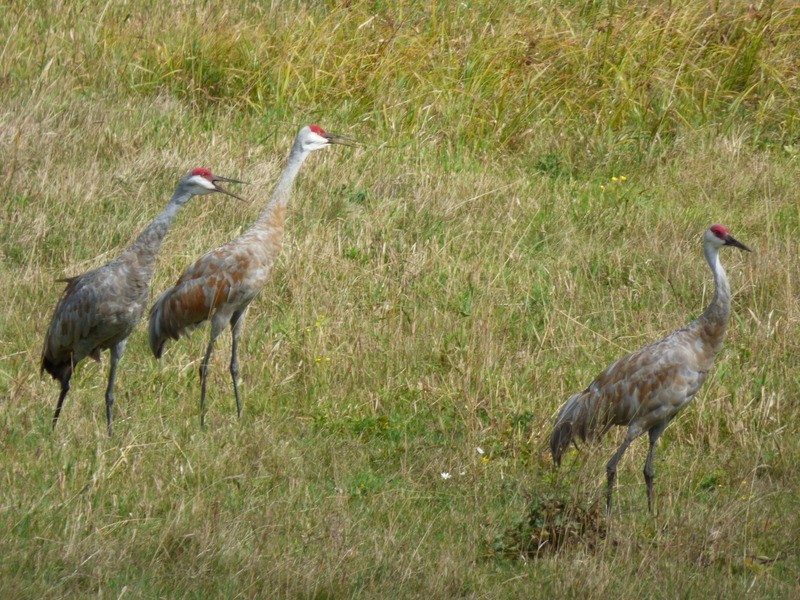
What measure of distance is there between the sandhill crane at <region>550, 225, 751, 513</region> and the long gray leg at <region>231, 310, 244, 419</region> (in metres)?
1.63

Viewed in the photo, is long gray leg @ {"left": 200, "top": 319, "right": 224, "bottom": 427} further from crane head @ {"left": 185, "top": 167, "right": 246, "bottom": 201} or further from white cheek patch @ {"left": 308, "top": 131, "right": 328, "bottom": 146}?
white cheek patch @ {"left": 308, "top": 131, "right": 328, "bottom": 146}

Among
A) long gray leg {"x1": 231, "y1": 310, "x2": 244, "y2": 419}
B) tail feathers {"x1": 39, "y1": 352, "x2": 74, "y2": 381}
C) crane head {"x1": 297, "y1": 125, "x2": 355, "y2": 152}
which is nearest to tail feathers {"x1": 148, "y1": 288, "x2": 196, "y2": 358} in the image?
long gray leg {"x1": 231, "y1": 310, "x2": 244, "y2": 419}

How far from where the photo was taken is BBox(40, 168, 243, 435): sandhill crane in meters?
6.35

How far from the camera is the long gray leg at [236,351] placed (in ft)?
20.9

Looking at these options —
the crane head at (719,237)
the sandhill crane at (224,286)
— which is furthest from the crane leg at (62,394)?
the crane head at (719,237)

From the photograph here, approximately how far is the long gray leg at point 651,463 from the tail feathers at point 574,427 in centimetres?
26

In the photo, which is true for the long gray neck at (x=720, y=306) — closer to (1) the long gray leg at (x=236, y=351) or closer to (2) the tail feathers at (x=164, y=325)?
(1) the long gray leg at (x=236, y=351)

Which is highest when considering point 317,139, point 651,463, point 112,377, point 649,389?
point 649,389

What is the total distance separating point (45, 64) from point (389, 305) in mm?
4251

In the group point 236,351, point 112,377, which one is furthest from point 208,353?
point 112,377

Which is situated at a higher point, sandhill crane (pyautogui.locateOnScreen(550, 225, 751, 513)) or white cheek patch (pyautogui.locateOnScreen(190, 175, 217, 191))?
white cheek patch (pyautogui.locateOnScreen(190, 175, 217, 191))

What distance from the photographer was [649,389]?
5859mm

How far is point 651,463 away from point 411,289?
230cm

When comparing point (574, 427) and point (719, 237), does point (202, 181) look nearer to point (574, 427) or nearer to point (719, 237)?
point (574, 427)
